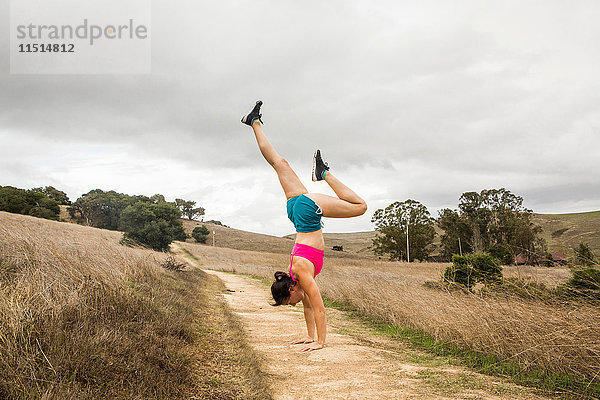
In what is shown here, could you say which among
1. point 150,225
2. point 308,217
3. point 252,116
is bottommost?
point 308,217

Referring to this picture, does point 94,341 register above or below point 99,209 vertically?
below

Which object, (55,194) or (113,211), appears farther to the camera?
(55,194)

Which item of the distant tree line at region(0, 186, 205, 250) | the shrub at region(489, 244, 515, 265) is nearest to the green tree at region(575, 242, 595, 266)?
the shrub at region(489, 244, 515, 265)

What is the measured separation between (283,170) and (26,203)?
7523cm

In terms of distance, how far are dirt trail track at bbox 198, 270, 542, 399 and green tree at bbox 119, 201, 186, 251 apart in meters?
40.8

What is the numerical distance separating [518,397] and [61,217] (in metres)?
86.0

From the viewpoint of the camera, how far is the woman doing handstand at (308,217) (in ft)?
15.7

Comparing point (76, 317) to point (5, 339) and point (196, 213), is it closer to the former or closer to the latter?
point (5, 339)

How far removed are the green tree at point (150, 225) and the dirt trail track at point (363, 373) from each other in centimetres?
4084

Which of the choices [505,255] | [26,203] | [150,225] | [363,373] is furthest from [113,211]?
[363,373]

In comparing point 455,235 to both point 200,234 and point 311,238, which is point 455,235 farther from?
point 200,234

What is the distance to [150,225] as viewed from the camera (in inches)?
1751

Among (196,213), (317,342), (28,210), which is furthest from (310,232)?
(196,213)

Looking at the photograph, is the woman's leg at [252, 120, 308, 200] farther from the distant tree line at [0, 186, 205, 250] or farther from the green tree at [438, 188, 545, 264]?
the green tree at [438, 188, 545, 264]
